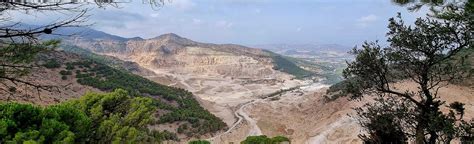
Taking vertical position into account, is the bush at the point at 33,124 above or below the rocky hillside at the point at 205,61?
below

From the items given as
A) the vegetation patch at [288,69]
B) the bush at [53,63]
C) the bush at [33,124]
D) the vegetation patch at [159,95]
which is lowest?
the vegetation patch at [159,95]

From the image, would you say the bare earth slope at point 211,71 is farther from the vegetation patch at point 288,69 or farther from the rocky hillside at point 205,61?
the vegetation patch at point 288,69

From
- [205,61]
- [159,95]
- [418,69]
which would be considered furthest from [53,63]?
[205,61]

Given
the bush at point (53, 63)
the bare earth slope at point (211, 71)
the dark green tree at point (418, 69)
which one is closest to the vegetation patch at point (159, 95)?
the bush at point (53, 63)

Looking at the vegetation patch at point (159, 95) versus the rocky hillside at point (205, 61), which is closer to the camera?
the vegetation patch at point (159, 95)

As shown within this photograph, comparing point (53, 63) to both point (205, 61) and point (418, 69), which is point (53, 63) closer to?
point (418, 69)

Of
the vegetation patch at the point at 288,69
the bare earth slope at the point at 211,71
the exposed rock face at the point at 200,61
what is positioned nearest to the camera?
the bare earth slope at the point at 211,71

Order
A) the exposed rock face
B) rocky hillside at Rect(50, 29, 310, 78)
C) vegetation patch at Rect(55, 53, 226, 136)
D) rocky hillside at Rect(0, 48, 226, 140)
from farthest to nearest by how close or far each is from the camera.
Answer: rocky hillside at Rect(50, 29, 310, 78) → the exposed rock face → vegetation patch at Rect(55, 53, 226, 136) → rocky hillside at Rect(0, 48, 226, 140)

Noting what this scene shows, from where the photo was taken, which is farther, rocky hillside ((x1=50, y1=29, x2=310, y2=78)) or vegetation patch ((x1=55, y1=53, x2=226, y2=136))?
rocky hillside ((x1=50, y1=29, x2=310, y2=78))

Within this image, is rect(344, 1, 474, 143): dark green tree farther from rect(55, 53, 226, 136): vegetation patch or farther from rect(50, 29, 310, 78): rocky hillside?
rect(50, 29, 310, 78): rocky hillside

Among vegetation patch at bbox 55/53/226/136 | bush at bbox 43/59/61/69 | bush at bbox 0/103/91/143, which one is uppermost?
bush at bbox 43/59/61/69

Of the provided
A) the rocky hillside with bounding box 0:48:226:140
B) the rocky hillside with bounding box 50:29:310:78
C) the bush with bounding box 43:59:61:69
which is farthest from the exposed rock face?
the bush with bounding box 43:59:61:69

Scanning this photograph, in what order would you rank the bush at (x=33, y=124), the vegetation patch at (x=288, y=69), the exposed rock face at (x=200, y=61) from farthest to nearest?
1. the vegetation patch at (x=288, y=69)
2. the exposed rock face at (x=200, y=61)
3. the bush at (x=33, y=124)
